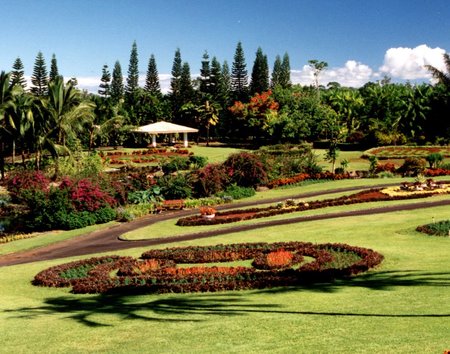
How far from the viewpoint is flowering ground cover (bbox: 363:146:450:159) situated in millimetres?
53769

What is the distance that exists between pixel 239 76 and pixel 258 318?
9772cm

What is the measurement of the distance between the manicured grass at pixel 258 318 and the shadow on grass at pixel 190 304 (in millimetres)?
24

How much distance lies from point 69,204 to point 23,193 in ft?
8.57

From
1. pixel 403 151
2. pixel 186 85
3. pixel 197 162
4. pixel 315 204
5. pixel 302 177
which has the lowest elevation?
pixel 315 204

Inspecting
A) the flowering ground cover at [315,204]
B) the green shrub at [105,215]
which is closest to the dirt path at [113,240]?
the green shrub at [105,215]

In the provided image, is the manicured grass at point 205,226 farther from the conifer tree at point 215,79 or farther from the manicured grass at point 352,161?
the conifer tree at point 215,79

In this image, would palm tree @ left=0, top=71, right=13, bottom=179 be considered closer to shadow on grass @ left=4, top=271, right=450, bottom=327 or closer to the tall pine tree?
shadow on grass @ left=4, top=271, right=450, bottom=327

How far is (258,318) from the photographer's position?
1100 centimetres

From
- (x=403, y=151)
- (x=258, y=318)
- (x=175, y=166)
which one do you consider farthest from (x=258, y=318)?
(x=403, y=151)

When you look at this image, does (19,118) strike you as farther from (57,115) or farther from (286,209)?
(286,209)

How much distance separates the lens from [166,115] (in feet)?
283

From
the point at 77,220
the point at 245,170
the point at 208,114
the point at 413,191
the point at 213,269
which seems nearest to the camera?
the point at 213,269

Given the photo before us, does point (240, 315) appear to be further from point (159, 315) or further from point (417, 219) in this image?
point (417, 219)

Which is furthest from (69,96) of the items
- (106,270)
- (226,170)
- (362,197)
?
(106,270)
